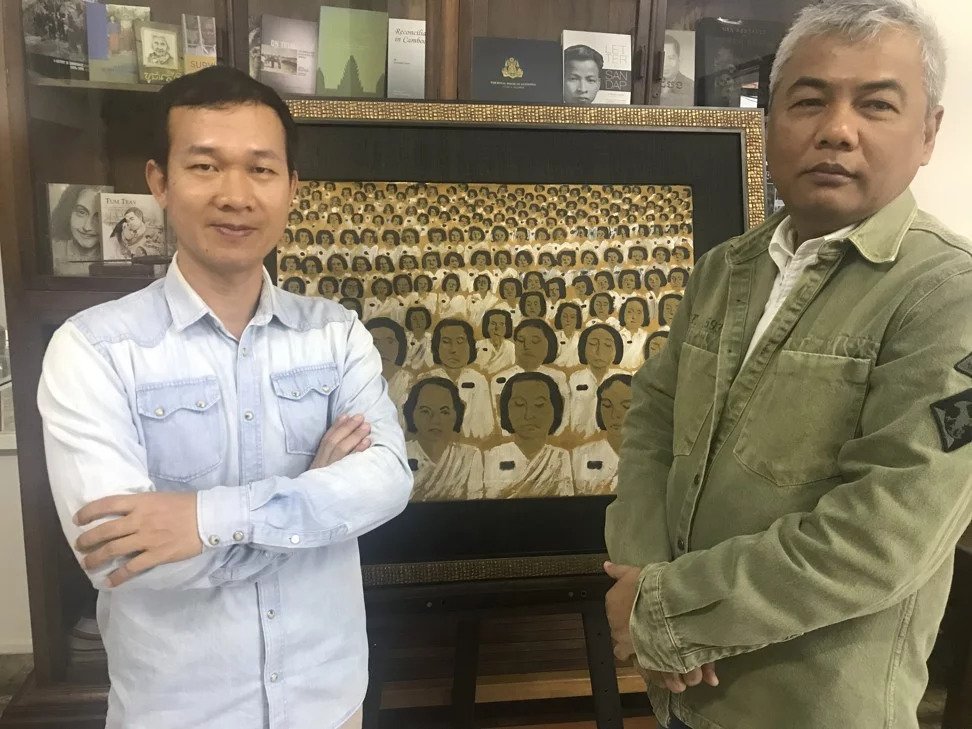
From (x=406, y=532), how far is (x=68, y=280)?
106cm

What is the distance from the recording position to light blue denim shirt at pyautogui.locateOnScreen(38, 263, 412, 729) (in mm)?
880

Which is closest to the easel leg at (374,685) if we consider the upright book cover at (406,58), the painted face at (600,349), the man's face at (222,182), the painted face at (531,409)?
the painted face at (531,409)

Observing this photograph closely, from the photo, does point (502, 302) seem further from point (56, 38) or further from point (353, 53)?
point (56, 38)

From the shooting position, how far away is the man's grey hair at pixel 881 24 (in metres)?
0.81

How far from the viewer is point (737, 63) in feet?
6.46

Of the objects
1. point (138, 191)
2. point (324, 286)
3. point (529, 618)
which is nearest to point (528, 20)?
point (324, 286)

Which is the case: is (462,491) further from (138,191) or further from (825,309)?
(138,191)

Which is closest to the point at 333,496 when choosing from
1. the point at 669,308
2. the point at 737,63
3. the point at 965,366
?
the point at 965,366

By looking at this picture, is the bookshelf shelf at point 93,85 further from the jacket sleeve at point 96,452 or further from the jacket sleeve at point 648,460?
the jacket sleeve at point 648,460

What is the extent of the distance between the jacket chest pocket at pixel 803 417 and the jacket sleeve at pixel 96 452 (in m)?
0.70

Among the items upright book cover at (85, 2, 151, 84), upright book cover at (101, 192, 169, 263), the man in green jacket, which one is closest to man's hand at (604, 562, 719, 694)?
the man in green jacket

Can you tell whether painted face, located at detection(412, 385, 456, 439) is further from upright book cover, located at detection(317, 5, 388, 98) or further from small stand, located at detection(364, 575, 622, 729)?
upright book cover, located at detection(317, 5, 388, 98)

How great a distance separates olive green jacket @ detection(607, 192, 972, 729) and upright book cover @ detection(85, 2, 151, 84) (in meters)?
1.60

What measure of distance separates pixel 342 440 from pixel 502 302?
0.58 m
